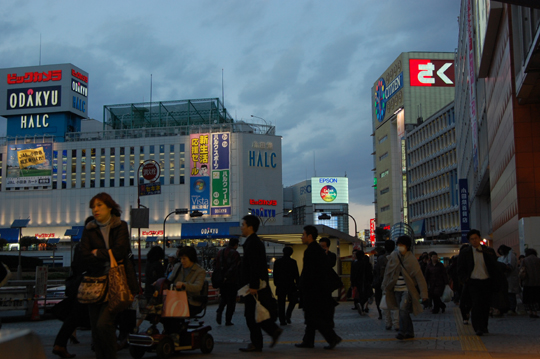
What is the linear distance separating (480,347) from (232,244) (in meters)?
5.15

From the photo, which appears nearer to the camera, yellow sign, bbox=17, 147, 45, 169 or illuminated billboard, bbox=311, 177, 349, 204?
yellow sign, bbox=17, 147, 45, 169

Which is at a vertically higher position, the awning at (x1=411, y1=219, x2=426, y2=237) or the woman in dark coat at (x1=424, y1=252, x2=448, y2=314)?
the awning at (x1=411, y1=219, x2=426, y2=237)

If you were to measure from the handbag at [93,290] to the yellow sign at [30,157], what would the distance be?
291 ft

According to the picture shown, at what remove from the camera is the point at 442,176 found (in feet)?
246

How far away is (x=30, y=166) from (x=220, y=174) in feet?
97.7

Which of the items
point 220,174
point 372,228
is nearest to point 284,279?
point 220,174

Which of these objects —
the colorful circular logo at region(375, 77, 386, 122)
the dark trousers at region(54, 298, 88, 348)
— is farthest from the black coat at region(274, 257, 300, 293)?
the colorful circular logo at region(375, 77, 386, 122)

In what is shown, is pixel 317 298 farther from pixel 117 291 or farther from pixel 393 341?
pixel 117 291

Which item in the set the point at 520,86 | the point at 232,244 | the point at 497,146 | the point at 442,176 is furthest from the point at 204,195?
the point at 232,244

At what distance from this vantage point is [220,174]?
8238 cm

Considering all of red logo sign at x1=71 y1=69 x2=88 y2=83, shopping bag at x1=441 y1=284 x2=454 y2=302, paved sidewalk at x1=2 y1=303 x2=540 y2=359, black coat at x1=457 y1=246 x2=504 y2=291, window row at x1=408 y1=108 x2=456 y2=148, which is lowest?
paved sidewalk at x1=2 y1=303 x2=540 y2=359

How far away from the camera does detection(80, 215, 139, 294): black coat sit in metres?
5.21

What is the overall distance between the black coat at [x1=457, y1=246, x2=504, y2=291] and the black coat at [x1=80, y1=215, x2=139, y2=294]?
19.0 feet

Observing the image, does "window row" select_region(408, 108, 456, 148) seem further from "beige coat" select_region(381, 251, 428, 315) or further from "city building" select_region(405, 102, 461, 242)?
"beige coat" select_region(381, 251, 428, 315)
